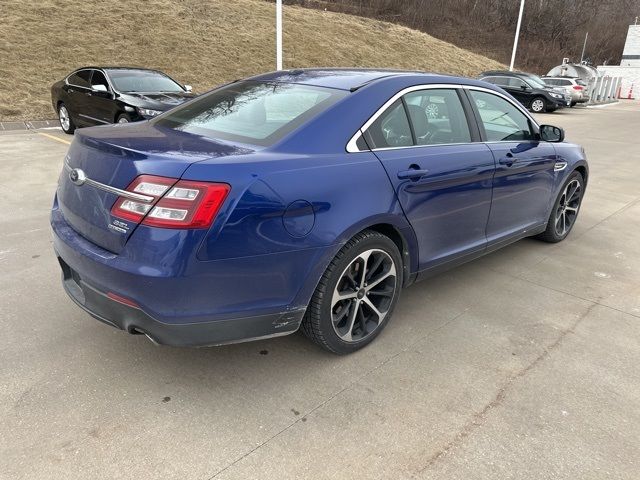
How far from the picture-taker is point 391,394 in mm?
2629

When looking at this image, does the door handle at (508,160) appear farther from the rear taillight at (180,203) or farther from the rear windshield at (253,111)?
the rear taillight at (180,203)

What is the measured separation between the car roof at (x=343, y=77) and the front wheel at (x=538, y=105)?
1887 cm

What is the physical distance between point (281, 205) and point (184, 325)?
2.28 feet

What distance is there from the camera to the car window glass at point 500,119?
3.72m

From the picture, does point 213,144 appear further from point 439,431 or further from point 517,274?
point 517,274

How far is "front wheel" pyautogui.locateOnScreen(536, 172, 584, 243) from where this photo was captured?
15.6 ft

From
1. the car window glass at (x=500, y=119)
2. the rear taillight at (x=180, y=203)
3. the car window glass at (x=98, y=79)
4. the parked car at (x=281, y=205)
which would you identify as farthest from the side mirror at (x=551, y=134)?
the car window glass at (x=98, y=79)

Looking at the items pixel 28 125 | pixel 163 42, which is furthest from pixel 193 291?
pixel 163 42

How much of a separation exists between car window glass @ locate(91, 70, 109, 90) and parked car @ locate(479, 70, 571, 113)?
15443 millimetres

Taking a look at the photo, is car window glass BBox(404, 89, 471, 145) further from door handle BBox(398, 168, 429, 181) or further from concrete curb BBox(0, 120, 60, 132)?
concrete curb BBox(0, 120, 60, 132)

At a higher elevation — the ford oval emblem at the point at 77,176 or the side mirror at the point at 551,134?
the side mirror at the point at 551,134

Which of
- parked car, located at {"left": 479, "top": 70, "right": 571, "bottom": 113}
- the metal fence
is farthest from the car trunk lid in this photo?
the metal fence

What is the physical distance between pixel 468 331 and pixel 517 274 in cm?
120

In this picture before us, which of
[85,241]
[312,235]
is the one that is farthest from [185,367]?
[312,235]
